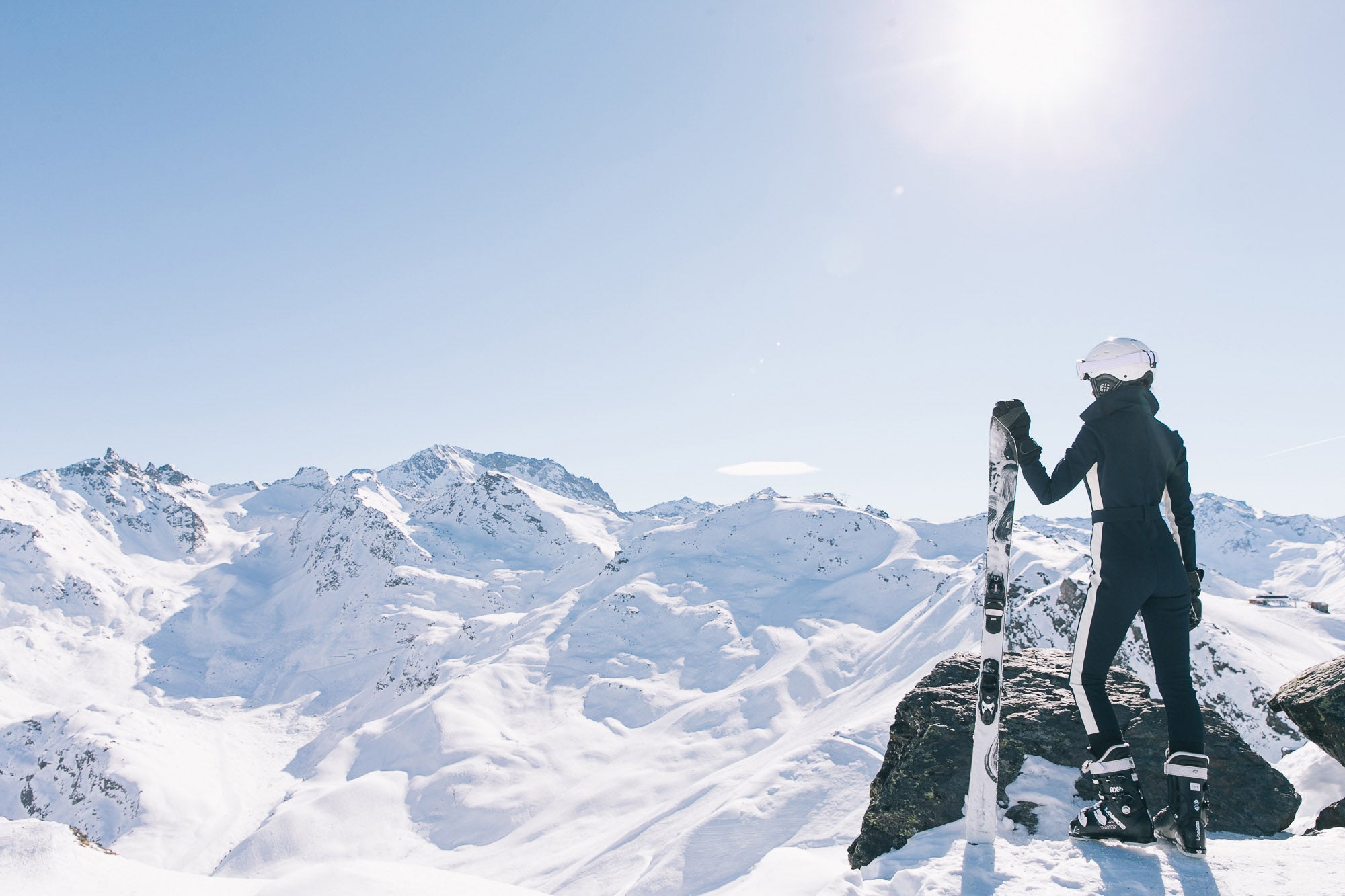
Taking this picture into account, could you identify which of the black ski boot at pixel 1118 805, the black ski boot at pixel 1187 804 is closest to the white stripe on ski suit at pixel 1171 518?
the black ski boot at pixel 1187 804

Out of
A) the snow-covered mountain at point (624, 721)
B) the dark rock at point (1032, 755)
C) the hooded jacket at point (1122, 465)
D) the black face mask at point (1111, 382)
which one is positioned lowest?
the snow-covered mountain at point (624, 721)

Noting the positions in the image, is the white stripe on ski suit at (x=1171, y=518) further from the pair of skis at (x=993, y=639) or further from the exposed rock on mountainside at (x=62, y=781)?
the exposed rock on mountainside at (x=62, y=781)

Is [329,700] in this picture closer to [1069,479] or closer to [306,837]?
[306,837]

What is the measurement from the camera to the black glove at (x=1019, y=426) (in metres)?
5.40

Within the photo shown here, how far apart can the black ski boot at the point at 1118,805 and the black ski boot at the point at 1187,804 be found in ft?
0.52

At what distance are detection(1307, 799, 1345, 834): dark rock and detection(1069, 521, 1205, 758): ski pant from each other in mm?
2606

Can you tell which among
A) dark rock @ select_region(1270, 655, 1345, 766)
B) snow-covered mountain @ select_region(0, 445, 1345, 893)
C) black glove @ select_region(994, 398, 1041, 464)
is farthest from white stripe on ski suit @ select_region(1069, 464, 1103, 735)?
snow-covered mountain @ select_region(0, 445, 1345, 893)

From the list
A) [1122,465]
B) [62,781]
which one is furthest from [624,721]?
[62,781]

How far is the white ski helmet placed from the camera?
534 centimetres

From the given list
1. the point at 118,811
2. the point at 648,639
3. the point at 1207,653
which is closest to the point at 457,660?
the point at 648,639

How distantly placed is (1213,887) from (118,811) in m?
156

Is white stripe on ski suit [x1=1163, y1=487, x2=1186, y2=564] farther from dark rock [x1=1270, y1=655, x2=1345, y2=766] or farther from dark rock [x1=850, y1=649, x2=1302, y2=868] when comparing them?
dark rock [x1=1270, y1=655, x2=1345, y2=766]

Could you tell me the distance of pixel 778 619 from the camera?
129m

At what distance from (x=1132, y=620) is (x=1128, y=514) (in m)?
0.83
